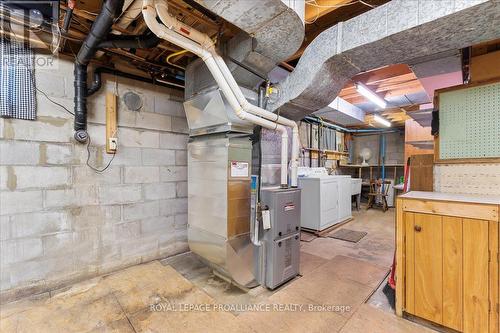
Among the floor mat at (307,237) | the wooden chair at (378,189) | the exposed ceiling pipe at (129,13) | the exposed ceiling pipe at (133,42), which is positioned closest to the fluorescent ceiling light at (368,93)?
the floor mat at (307,237)

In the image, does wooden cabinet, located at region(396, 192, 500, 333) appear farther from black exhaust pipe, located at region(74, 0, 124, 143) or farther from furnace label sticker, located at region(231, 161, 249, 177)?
black exhaust pipe, located at region(74, 0, 124, 143)

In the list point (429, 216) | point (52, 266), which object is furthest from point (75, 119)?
point (429, 216)

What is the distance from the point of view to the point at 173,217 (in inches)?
120

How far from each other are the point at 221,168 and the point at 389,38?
1597 millimetres

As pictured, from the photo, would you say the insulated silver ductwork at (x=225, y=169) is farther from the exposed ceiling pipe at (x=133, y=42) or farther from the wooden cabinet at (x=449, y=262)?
the wooden cabinet at (x=449, y=262)

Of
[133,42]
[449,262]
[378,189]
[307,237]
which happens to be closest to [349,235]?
[307,237]

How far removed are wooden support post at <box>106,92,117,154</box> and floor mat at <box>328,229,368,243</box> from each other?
355 centimetres

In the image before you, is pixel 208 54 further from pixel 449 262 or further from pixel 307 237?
pixel 307 237

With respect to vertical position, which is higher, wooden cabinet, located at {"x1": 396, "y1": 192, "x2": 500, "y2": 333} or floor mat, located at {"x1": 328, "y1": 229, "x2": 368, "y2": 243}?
wooden cabinet, located at {"x1": 396, "y1": 192, "x2": 500, "y2": 333}

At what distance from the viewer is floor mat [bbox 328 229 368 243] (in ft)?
12.5

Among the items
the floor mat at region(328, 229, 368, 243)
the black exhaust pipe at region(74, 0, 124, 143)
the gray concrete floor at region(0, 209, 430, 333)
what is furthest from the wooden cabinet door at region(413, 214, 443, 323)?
the black exhaust pipe at region(74, 0, 124, 143)

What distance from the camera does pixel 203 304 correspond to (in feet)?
6.60

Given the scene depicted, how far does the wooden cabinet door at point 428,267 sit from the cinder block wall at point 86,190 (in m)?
2.57

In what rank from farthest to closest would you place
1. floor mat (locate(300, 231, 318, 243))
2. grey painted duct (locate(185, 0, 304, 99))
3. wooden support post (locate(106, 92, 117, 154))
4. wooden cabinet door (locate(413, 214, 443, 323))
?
floor mat (locate(300, 231, 318, 243))
wooden support post (locate(106, 92, 117, 154))
wooden cabinet door (locate(413, 214, 443, 323))
grey painted duct (locate(185, 0, 304, 99))
